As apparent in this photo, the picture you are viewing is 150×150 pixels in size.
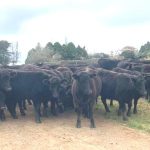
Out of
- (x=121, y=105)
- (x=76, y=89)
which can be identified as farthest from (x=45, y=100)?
(x=121, y=105)

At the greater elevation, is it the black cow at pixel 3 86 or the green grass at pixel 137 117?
the black cow at pixel 3 86

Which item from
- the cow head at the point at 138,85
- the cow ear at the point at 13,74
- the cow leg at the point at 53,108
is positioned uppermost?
the cow ear at the point at 13,74

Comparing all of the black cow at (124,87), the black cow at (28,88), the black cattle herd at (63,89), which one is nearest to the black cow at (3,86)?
the black cattle herd at (63,89)

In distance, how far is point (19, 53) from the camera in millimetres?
45938

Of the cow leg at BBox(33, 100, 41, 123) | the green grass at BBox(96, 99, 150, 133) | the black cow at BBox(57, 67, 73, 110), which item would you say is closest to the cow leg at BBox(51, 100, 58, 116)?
the black cow at BBox(57, 67, 73, 110)

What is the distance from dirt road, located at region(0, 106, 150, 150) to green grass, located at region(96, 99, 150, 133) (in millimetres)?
Result: 447

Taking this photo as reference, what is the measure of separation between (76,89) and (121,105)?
219 centimetres

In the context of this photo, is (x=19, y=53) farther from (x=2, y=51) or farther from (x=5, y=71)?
(x=5, y=71)

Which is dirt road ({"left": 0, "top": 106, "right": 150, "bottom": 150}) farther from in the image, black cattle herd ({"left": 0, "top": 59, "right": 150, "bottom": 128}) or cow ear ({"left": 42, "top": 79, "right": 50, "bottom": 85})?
cow ear ({"left": 42, "top": 79, "right": 50, "bottom": 85})

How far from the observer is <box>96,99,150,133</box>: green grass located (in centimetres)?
1237

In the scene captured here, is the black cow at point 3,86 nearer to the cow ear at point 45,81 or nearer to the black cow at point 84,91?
the cow ear at point 45,81

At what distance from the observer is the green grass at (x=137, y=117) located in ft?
40.6

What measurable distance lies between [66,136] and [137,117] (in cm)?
396

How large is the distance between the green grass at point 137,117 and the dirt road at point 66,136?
447mm
